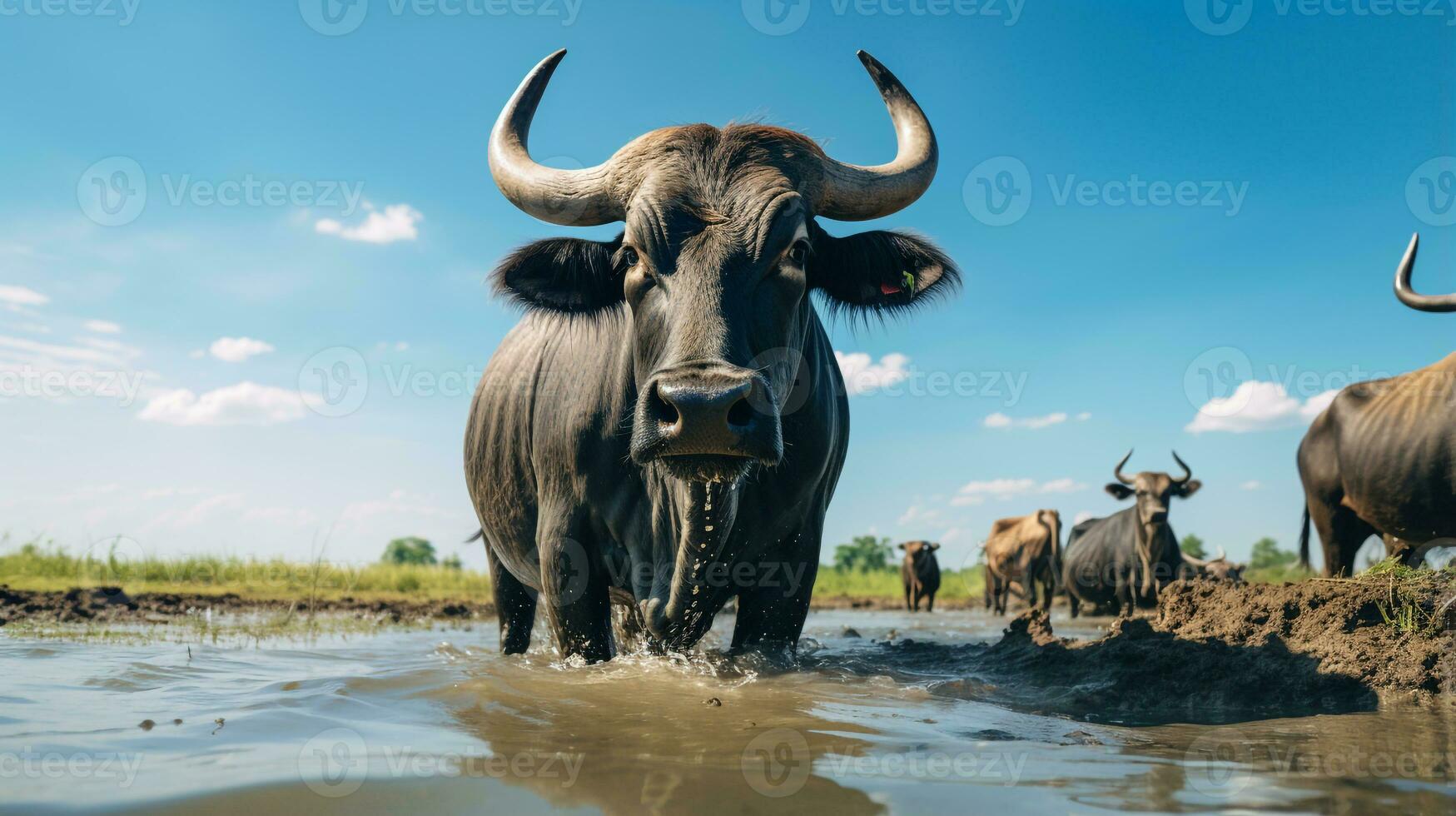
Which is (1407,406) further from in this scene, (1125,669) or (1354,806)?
(1354,806)

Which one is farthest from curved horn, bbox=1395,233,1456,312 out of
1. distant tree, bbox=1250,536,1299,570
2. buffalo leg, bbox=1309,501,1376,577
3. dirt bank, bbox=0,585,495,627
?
distant tree, bbox=1250,536,1299,570

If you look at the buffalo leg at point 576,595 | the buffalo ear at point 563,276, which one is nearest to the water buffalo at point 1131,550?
the buffalo leg at point 576,595

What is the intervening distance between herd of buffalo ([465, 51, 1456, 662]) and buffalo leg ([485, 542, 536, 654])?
634 millimetres

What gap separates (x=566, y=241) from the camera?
4082mm

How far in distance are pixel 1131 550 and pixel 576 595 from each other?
41.4 ft

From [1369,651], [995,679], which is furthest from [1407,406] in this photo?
[995,679]

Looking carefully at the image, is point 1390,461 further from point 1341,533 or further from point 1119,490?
point 1119,490

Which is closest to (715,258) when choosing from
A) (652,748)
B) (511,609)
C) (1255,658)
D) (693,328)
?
(693,328)

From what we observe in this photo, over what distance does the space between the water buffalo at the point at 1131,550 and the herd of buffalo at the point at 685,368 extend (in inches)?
390

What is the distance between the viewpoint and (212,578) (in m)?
11.7

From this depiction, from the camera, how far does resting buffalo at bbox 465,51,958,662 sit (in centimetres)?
334

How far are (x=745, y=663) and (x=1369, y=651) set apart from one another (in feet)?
8.49

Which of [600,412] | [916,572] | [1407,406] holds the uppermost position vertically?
[1407,406]

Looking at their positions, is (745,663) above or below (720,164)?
below
